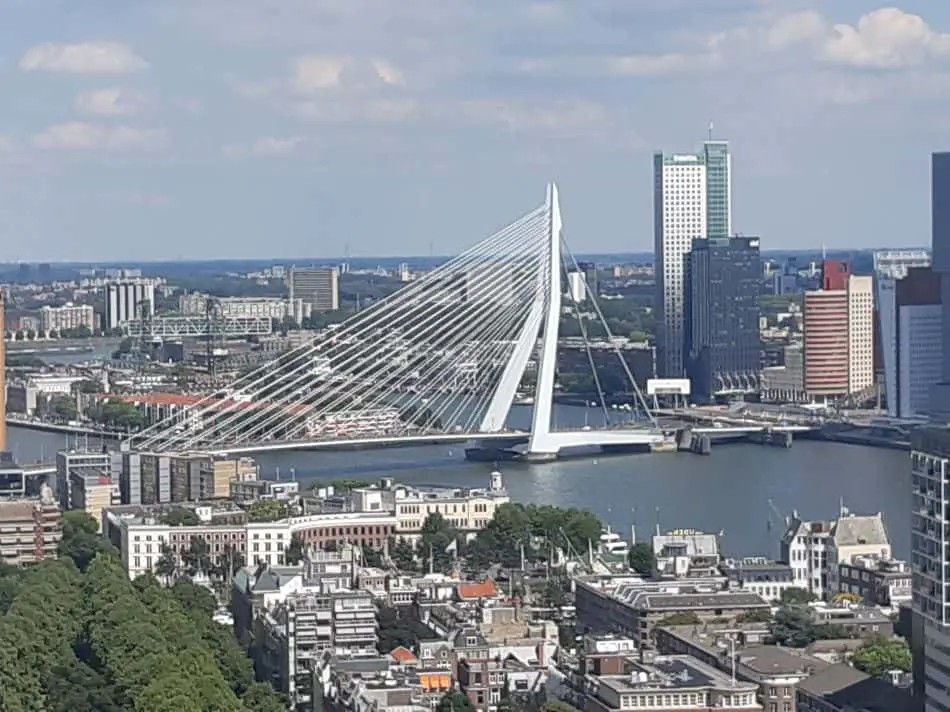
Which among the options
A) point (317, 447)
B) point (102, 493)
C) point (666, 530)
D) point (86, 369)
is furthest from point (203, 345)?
point (666, 530)

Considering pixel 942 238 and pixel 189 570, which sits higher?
pixel 942 238

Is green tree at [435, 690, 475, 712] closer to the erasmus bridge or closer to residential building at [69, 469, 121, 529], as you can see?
residential building at [69, 469, 121, 529]

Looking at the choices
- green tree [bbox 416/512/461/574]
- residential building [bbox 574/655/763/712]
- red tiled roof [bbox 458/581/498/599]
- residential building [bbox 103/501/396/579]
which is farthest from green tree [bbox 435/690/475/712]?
residential building [bbox 103/501/396/579]

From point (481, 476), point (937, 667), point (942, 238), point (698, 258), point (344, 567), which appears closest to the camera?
point (937, 667)

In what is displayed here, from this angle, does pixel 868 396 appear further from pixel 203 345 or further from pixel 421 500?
pixel 421 500

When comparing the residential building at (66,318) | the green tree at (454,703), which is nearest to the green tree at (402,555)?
the green tree at (454,703)

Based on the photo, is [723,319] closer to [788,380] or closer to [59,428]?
[788,380]

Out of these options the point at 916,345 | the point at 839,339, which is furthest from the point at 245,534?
the point at 839,339

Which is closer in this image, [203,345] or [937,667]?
[937,667]
